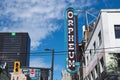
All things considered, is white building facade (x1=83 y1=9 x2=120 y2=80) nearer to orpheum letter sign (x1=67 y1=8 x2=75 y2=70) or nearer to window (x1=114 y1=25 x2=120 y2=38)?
window (x1=114 y1=25 x2=120 y2=38)

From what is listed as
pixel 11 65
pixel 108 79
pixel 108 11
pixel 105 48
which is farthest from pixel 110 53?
pixel 11 65

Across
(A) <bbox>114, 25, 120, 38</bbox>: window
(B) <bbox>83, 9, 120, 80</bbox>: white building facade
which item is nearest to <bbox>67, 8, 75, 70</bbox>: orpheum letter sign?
(B) <bbox>83, 9, 120, 80</bbox>: white building facade

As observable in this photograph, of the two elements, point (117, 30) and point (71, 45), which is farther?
point (71, 45)

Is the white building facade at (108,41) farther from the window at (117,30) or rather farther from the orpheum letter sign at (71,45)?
the orpheum letter sign at (71,45)

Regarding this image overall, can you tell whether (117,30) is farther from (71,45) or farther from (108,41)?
(71,45)

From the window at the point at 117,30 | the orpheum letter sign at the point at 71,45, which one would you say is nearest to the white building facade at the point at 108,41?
the window at the point at 117,30

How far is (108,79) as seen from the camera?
33000 mm

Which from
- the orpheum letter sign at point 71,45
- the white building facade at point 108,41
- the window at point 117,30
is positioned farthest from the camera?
the orpheum letter sign at point 71,45

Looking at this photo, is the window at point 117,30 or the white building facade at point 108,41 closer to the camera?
the white building facade at point 108,41

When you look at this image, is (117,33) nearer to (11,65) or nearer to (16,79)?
(16,79)

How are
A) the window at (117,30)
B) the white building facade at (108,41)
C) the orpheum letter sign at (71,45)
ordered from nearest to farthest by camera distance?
the white building facade at (108,41) → the window at (117,30) → the orpheum letter sign at (71,45)

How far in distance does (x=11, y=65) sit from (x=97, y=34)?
395 ft

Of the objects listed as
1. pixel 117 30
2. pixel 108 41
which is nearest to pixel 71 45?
pixel 117 30

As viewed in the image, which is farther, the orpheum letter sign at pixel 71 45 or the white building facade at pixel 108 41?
the orpheum letter sign at pixel 71 45
